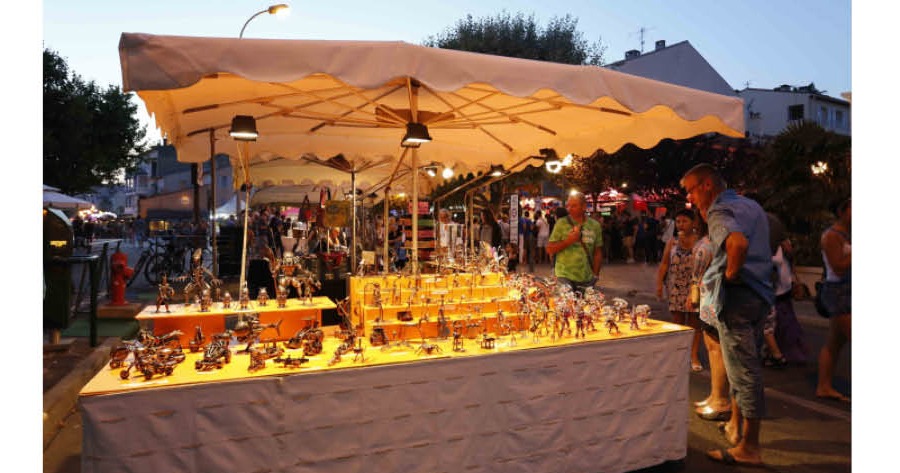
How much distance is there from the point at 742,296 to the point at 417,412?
2.21m

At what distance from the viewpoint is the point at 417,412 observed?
9.64 feet

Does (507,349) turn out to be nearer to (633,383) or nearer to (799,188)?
(633,383)

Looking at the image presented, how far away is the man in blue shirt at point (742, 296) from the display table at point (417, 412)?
304 millimetres

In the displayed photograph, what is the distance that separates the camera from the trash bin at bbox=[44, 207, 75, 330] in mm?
6250

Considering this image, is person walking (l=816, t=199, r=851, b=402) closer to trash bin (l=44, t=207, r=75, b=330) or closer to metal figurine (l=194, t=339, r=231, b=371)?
metal figurine (l=194, t=339, r=231, b=371)

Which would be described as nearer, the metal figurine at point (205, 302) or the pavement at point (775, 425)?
the pavement at point (775, 425)

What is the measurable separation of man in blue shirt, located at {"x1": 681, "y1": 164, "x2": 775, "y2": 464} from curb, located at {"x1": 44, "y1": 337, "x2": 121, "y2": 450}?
482 centimetres

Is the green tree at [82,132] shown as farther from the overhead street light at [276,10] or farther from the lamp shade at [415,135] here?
the lamp shade at [415,135]

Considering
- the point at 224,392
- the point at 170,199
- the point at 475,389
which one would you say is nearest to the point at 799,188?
the point at 475,389

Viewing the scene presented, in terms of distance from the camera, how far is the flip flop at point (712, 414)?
14.7 ft

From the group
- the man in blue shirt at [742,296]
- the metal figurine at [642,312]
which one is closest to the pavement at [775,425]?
the man in blue shirt at [742,296]

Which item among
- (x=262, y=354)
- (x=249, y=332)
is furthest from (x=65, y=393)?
(x=262, y=354)

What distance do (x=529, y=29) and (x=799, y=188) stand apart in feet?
52.5

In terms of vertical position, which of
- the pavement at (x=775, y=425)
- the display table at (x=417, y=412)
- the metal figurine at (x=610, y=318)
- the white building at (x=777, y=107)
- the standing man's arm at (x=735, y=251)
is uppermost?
the white building at (x=777, y=107)
